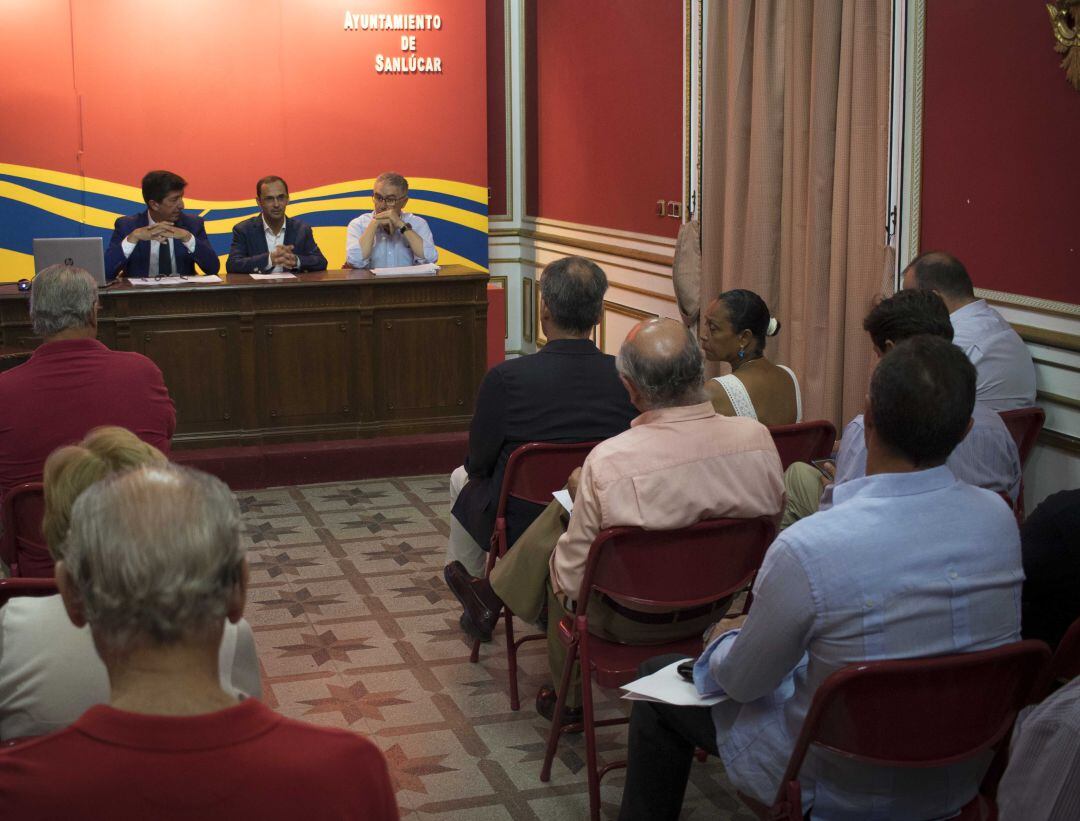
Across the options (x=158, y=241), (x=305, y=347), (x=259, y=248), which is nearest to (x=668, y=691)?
(x=305, y=347)

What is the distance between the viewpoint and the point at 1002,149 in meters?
4.52

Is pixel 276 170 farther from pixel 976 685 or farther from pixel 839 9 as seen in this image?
pixel 976 685

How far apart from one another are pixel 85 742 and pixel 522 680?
279cm

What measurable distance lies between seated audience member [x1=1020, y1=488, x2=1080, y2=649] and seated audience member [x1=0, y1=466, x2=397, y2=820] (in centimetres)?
159

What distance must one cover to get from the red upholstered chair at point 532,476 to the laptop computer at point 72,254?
3.08 m

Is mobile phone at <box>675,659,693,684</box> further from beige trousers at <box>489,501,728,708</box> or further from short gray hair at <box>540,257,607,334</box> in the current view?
short gray hair at <box>540,257,607,334</box>

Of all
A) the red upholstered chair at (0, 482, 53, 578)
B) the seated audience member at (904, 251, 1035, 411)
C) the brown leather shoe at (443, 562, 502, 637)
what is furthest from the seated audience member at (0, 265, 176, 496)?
the seated audience member at (904, 251, 1035, 411)

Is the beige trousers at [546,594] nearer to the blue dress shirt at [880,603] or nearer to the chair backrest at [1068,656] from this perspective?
the blue dress shirt at [880,603]

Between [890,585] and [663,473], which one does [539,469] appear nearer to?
[663,473]

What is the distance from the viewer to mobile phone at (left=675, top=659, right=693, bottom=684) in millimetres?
2398

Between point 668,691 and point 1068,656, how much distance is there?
0.70 m

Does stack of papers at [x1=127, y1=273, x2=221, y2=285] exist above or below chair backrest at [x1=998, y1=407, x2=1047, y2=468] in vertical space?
above

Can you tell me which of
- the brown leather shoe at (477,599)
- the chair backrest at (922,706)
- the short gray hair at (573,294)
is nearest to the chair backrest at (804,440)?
the short gray hair at (573,294)

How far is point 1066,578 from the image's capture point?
2.44 metres
